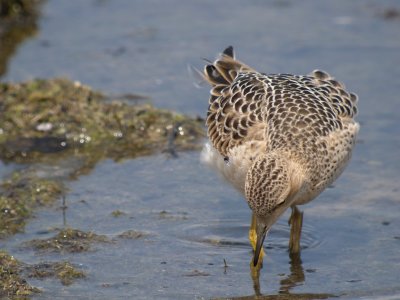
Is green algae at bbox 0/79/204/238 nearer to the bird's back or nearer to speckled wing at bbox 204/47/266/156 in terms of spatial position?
speckled wing at bbox 204/47/266/156

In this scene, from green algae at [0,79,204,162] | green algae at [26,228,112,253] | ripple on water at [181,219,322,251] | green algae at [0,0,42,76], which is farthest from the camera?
green algae at [0,0,42,76]

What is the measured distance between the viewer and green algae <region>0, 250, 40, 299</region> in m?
7.38

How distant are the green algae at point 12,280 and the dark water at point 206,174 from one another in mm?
199

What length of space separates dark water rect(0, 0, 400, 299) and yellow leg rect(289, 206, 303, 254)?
0.11m

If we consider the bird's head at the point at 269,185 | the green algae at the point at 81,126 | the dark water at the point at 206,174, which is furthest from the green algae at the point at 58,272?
the green algae at the point at 81,126

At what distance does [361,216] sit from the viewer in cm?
913

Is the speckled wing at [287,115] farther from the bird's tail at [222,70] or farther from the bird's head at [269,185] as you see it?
the bird's head at [269,185]

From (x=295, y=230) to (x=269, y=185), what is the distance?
1342 mm

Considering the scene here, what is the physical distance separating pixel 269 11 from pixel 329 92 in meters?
5.96

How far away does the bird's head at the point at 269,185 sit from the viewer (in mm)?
7266

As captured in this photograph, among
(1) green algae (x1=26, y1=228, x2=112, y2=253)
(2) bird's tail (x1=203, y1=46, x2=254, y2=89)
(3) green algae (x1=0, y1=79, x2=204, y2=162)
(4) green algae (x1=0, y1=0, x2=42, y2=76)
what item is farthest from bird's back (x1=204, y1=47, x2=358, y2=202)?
(4) green algae (x1=0, y1=0, x2=42, y2=76)

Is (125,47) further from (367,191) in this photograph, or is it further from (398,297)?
(398,297)

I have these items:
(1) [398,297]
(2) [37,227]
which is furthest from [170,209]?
(1) [398,297]

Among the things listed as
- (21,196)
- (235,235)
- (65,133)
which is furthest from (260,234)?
(65,133)
